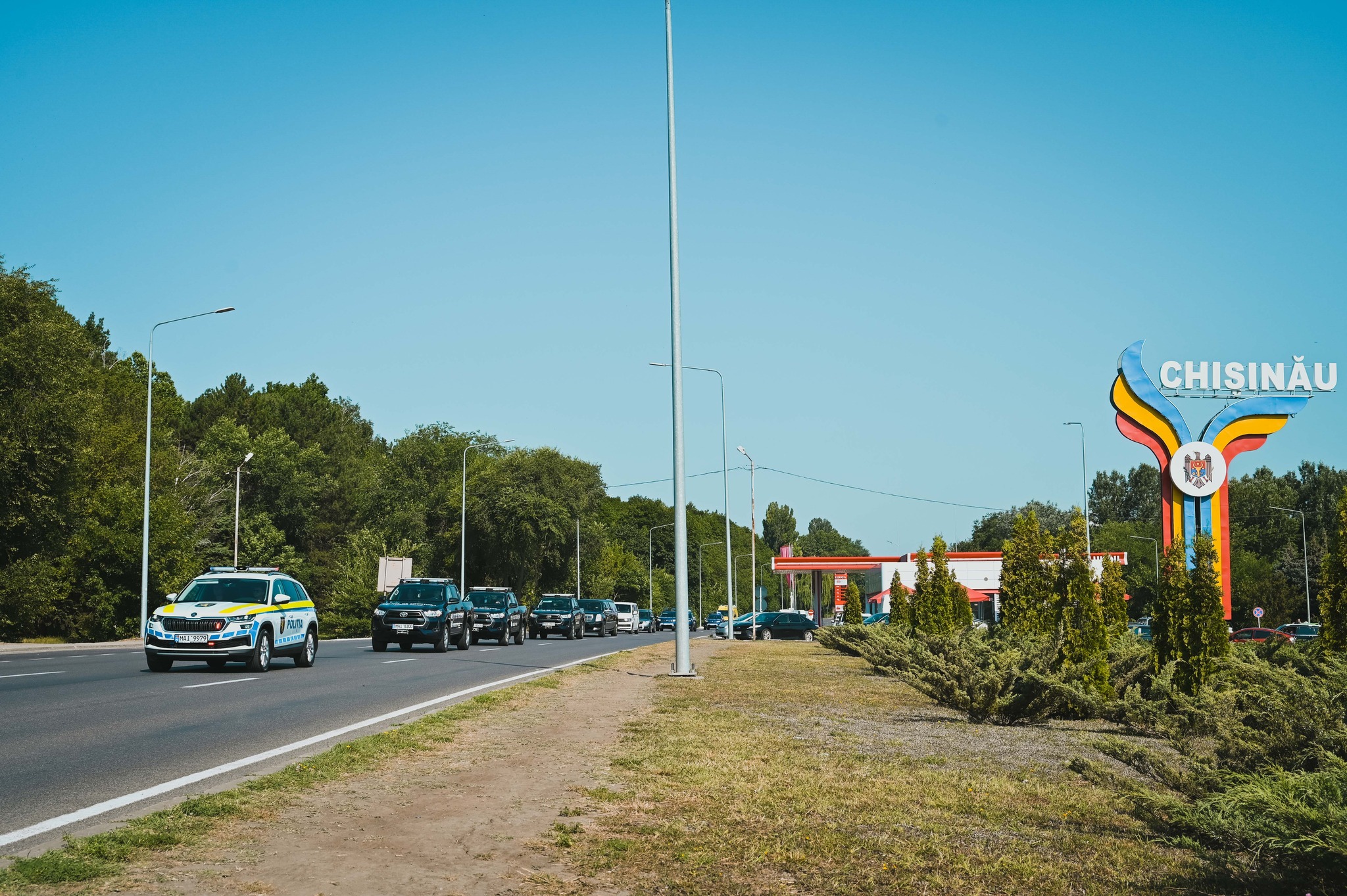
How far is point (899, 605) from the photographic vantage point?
116 feet

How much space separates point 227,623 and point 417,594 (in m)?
12.0

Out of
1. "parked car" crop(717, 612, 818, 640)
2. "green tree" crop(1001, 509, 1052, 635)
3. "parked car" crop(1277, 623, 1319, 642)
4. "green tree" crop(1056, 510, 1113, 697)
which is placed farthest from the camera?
"parked car" crop(717, 612, 818, 640)

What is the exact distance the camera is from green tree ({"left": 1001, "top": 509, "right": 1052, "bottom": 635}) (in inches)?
794


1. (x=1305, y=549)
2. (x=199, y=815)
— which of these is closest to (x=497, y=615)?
(x=199, y=815)

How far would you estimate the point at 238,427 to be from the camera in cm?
7988

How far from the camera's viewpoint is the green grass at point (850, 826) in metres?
5.85

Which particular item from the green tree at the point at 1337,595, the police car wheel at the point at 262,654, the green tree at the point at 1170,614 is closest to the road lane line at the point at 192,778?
the police car wheel at the point at 262,654

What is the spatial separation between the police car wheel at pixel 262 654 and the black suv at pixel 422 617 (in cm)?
987

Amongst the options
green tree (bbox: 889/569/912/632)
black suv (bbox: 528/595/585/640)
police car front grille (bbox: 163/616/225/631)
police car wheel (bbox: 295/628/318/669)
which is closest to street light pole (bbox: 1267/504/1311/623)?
green tree (bbox: 889/569/912/632)

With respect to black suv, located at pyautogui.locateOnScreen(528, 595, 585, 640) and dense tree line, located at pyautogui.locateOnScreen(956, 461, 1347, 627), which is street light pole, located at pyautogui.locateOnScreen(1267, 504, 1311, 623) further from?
black suv, located at pyautogui.locateOnScreen(528, 595, 585, 640)

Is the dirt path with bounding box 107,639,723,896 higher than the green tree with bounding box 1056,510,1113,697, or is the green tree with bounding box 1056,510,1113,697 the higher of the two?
the green tree with bounding box 1056,510,1113,697

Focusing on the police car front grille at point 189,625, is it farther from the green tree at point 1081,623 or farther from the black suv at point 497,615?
the black suv at point 497,615

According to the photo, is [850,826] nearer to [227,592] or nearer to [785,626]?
[227,592]

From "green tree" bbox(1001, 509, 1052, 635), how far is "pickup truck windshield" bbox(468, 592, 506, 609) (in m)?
19.9
